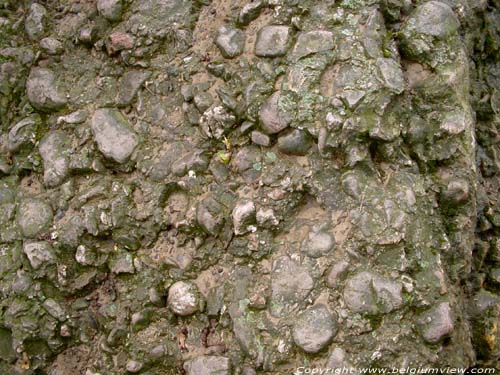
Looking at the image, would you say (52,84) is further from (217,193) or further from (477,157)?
(477,157)

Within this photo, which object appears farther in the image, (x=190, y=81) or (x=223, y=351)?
(x=190, y=81)

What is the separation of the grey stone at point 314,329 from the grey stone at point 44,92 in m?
1.33

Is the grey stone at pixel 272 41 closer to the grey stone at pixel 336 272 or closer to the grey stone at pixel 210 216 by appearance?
the grey stone at pixel 210 216

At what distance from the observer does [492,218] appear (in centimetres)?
252

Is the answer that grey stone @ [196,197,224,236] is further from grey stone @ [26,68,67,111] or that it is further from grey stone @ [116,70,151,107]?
grey stone @ [26,68,67,111]

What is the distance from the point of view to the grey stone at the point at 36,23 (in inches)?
109

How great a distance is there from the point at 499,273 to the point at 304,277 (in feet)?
2.71

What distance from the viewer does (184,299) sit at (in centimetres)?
230

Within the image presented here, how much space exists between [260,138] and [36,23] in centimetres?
118

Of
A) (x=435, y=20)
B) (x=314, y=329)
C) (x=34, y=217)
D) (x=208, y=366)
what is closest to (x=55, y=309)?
(x=34, y=217)

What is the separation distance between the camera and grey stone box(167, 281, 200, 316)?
2301mm

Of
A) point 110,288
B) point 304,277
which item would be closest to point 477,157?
point 304,277

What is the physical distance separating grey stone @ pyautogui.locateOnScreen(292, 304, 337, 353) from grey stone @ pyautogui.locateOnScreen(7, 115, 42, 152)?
135 cm

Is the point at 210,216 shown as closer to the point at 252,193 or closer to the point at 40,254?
the point at 252,193
